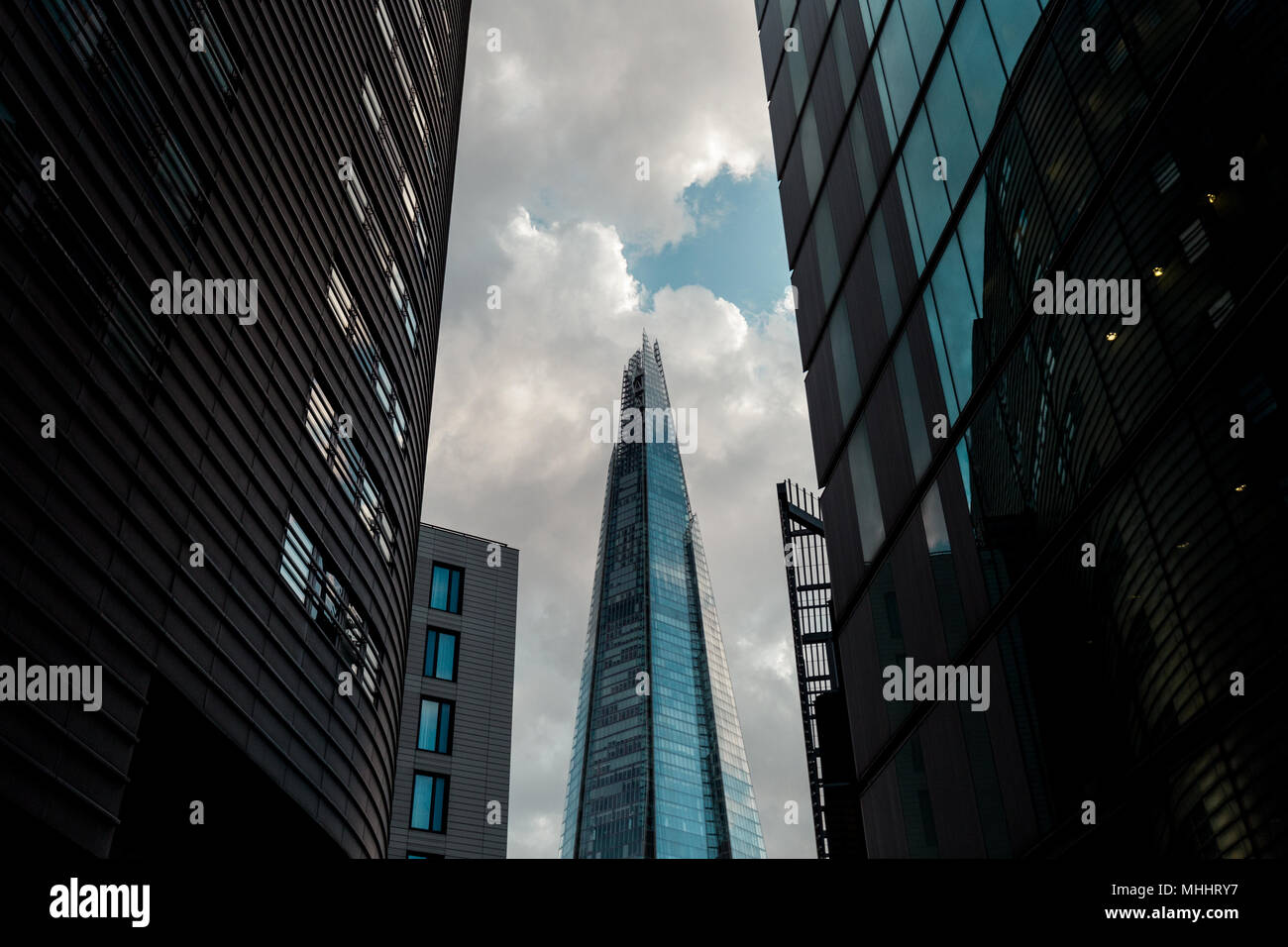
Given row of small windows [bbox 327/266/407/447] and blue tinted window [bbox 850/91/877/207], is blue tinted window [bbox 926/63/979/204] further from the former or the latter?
row of small windows [bbox 327/266/407/447]

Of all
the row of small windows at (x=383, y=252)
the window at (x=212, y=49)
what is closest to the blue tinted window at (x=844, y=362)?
the row of small windows at (x=383, y=252)

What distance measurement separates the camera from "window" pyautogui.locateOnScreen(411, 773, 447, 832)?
131ft

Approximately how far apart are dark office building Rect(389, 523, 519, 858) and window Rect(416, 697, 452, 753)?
0.14ft

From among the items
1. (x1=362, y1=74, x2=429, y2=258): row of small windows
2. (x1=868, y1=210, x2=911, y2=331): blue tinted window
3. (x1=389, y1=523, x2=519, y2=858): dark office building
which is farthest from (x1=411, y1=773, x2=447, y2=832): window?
(x1=868, y1=210, x2=911, y2=331): blue tinted window

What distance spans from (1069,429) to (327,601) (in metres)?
13.4

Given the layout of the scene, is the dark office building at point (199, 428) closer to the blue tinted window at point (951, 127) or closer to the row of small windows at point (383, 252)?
the row of small windows at point (383, 252)

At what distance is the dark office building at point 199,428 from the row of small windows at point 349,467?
0.09 m

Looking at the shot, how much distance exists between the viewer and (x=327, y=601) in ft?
62.7

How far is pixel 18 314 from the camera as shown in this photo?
10.9 meters

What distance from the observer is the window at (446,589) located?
4525cm
